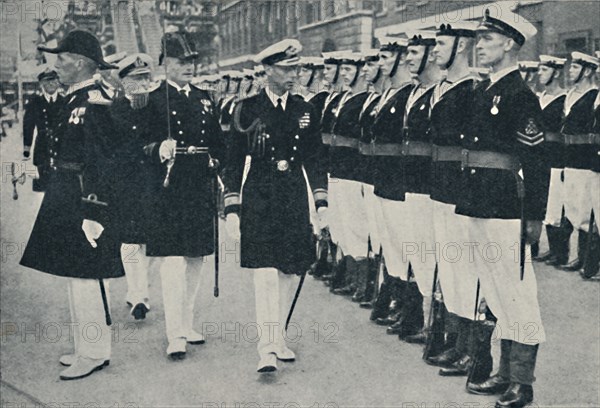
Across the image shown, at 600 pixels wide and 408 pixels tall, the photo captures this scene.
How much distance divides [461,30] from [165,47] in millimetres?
1303

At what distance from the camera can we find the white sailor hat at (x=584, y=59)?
166 inches

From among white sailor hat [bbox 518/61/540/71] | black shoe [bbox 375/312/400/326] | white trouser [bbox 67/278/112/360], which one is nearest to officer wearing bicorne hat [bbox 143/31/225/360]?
white trouser [bbox 67/278/112/360]

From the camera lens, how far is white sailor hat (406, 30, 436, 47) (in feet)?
12.9

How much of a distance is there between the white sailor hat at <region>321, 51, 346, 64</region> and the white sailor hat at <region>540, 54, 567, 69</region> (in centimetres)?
103

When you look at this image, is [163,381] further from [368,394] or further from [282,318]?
[368,394]

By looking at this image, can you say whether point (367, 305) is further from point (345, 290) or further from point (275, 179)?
point (275, 179)

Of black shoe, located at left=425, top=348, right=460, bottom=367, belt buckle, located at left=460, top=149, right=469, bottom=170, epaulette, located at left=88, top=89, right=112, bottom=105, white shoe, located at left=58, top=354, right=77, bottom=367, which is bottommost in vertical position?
black shoe, located at left=425, top=348, right=460, bottom=367

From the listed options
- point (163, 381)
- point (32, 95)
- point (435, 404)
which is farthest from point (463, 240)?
point (32, 95)

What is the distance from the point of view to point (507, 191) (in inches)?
134

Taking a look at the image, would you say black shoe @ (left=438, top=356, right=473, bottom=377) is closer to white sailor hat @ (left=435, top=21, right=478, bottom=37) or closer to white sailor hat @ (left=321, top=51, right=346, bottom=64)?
white sailor hat @ (left=435, top=21, right=478, bottom=37)

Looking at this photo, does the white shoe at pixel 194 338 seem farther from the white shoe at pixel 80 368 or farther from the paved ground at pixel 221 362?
the white shoe at pixel 80 368

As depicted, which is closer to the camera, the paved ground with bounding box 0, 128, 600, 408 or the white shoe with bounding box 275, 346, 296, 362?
the paved ground with bounding box 0, 128, 600, 408

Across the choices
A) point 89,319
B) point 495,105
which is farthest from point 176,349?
point 495,105


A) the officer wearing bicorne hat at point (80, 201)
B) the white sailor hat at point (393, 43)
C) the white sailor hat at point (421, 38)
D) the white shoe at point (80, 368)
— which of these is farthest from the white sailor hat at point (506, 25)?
the white shoe at point (80, 368)
